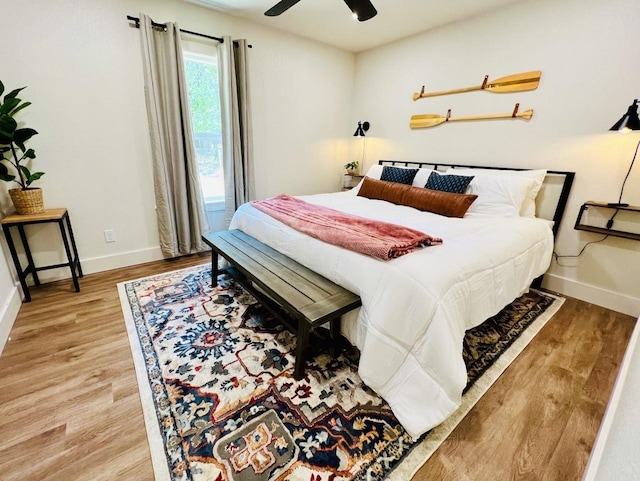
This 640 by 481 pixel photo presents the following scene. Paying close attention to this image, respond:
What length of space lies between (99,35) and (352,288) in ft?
9.56

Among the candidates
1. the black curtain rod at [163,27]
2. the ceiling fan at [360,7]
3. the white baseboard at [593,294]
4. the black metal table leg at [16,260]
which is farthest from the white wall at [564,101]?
the black metal table leg at [16,260]

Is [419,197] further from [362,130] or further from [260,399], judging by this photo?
[260,399]

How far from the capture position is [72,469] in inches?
42.4

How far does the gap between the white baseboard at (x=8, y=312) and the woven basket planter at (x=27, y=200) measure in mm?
593

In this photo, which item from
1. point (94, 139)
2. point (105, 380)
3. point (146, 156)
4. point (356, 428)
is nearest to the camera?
point (356, 428)

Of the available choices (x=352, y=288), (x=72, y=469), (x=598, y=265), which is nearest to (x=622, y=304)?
(x=598, y=265)

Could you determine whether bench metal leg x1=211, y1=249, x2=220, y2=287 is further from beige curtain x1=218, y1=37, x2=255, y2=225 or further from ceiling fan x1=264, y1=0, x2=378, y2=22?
ceiling fan x1=264, y1=0, x2=378, y2=22

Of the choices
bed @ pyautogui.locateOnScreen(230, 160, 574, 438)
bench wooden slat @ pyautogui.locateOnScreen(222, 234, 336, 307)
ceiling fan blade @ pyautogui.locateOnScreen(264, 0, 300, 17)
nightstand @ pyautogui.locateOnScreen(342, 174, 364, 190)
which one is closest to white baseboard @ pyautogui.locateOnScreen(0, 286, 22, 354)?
bench wooden slat @ pyautogui.locateOnScreen(222, 234, 336, 307)

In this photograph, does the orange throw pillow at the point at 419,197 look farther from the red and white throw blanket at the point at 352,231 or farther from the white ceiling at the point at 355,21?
the white ceiling at the point at 355,21

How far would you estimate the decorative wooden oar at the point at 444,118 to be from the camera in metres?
2.57

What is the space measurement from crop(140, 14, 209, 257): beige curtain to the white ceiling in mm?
598

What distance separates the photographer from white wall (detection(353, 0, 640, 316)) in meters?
2.13

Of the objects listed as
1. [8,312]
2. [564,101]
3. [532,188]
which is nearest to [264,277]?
[8,312]

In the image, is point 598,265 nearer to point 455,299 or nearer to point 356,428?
point 455,299
